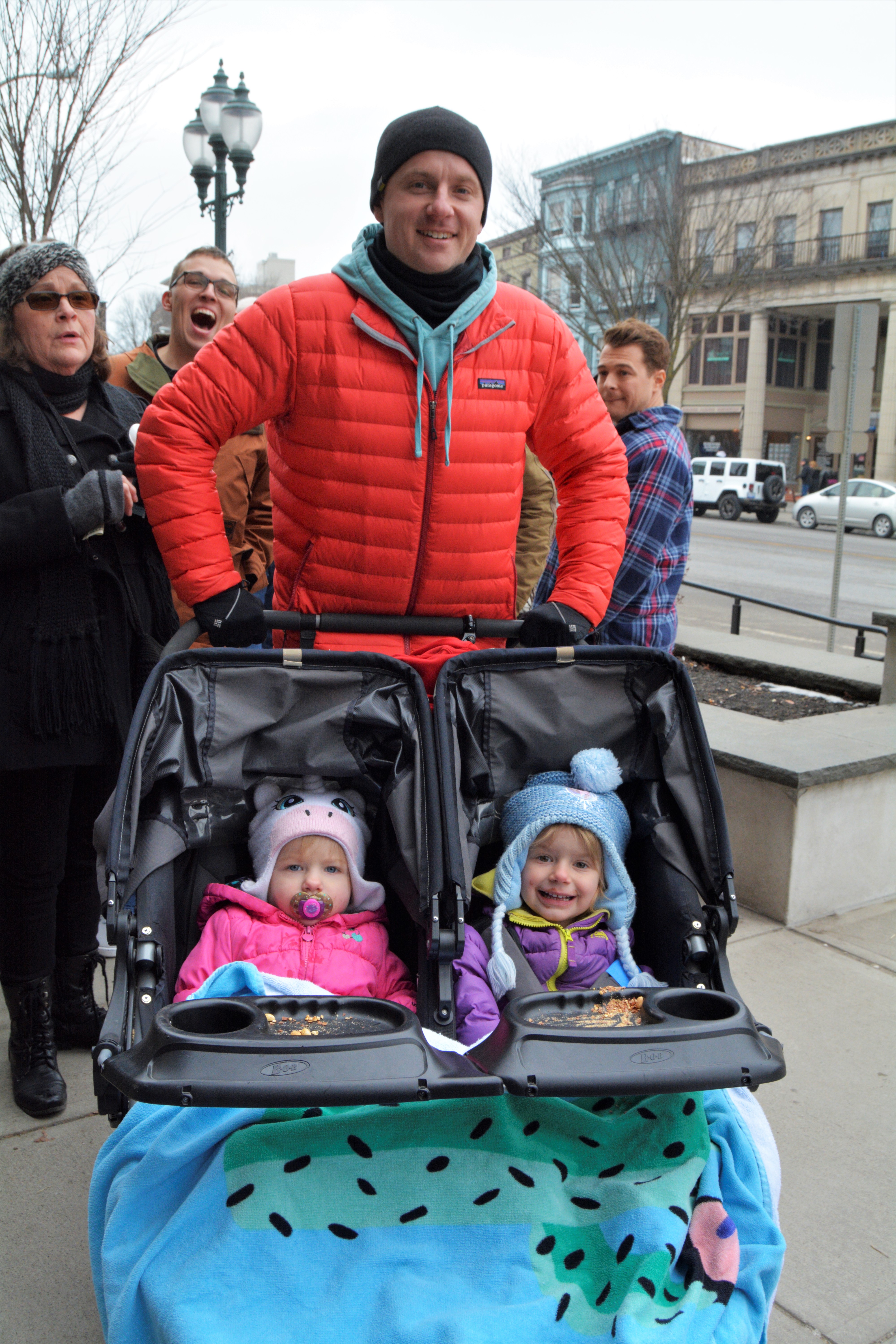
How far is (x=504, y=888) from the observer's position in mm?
2500

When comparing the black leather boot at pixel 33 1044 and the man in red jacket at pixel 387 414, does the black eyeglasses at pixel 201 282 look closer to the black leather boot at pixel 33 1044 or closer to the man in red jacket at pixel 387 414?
the man in red jacket at pixel 387 414

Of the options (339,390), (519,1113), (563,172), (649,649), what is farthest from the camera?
(563,172)

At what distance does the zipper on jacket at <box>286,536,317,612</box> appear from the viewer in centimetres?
257

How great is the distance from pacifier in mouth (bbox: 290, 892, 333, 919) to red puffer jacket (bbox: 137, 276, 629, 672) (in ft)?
1.98

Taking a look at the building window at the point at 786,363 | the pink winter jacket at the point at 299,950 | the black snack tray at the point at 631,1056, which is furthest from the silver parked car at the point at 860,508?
the black snack tray at the point at 631,1056

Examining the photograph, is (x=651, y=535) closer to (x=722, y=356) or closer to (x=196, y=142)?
(x=196, y=142)

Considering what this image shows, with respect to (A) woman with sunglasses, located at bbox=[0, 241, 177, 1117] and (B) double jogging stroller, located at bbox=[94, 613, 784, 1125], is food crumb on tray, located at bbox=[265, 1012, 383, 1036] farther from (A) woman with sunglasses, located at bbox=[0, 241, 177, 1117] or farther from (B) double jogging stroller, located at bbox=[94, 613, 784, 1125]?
(A) woman with sunglasses, located at bbox=[0, 241, 177, 1117]

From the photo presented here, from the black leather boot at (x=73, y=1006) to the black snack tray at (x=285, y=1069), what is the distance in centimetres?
158

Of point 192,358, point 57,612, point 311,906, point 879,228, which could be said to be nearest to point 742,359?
point 879,228

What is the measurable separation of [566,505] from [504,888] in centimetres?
100

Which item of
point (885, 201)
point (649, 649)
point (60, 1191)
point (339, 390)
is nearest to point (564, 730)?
point (649, 649)

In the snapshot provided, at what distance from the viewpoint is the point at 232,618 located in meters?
2.40

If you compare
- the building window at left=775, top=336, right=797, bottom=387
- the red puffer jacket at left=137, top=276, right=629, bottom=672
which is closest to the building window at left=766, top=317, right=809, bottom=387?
the building window at left=775, top=336, right=797, bottom=387

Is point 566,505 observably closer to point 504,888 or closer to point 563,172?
point 504,888
